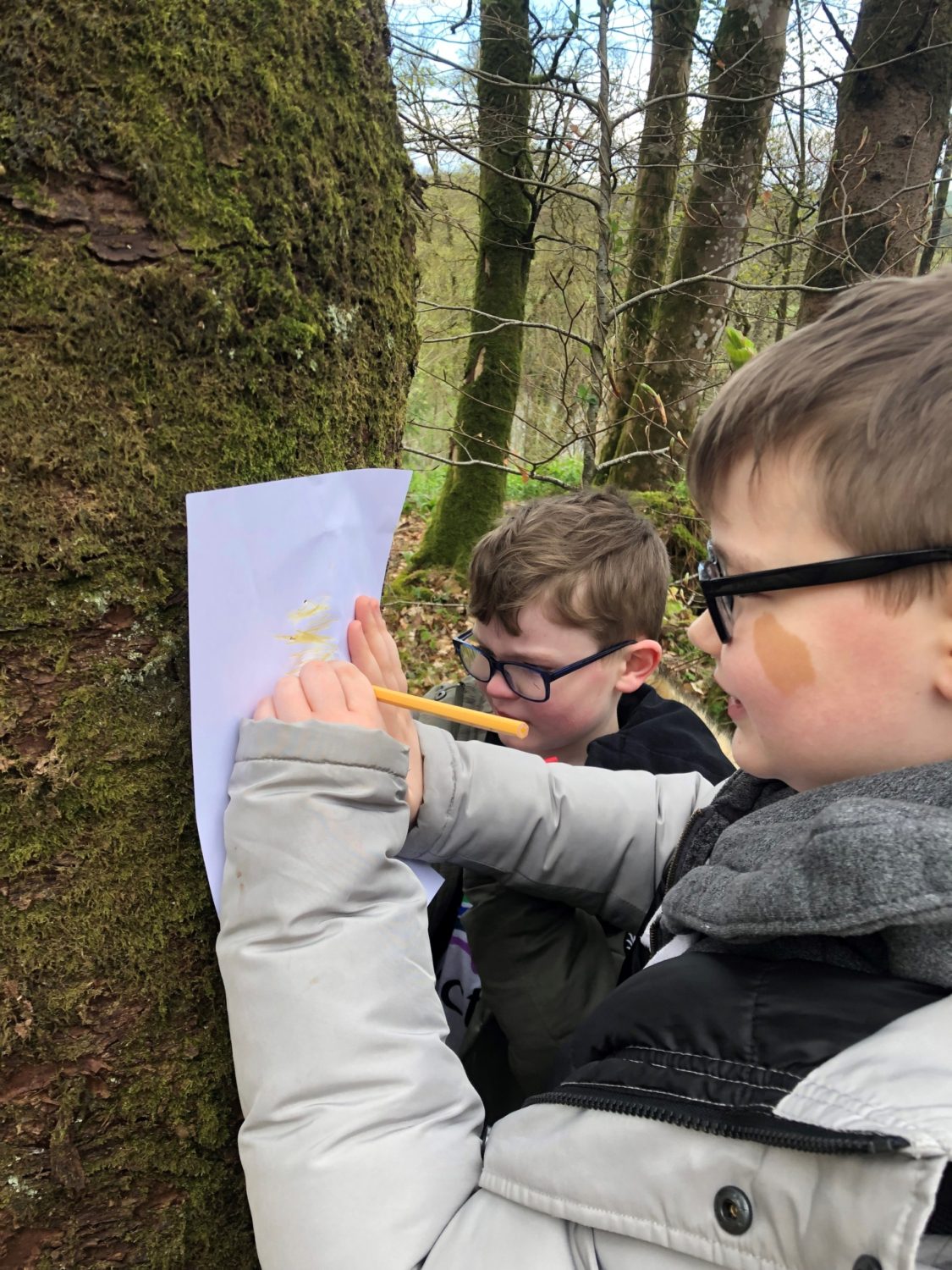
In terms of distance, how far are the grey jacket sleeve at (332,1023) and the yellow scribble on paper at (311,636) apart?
0.12 m

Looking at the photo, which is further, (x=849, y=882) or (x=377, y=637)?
(x=377, y=637)

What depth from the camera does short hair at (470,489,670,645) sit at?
7.86ft

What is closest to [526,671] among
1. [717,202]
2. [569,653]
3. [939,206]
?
[569,653]

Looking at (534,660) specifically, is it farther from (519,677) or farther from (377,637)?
(377,637)

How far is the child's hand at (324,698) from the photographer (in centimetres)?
95

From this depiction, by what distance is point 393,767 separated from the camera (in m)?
0.99

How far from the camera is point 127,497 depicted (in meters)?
0.86

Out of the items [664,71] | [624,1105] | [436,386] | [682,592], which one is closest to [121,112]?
[624,1105]

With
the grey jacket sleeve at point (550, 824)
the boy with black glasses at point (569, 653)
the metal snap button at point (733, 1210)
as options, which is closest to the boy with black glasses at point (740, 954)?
the metal snap button at point (733, 1210)

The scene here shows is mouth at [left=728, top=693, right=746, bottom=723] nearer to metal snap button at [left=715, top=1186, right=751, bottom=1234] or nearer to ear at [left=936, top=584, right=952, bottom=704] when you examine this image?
ear at [left=936, top=584, right=952, bottom=704]

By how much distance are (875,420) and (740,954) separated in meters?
0.69

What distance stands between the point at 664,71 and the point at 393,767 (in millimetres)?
9688

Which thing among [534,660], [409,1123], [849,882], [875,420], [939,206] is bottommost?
[409,1123]

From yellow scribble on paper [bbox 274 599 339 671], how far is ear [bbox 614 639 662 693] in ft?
5.25
